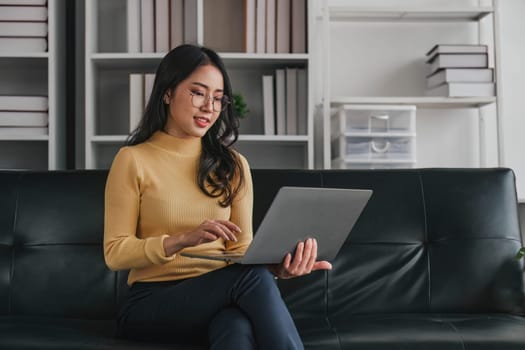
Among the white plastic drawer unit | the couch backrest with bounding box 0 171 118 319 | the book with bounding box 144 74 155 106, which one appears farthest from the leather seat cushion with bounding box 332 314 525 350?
the book with bounding box 144 74 155 106

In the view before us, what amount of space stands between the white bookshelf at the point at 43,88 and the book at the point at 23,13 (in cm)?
3

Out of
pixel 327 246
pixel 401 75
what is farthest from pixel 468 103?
pixel 327 246

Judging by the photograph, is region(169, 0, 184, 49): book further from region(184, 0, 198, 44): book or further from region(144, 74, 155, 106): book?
region(144, 74, 155, 106): book

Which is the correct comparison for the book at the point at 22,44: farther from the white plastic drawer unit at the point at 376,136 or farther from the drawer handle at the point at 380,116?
the drawer handle at the point at 380,116

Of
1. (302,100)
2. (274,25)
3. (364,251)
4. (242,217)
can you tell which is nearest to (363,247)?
(364,251)

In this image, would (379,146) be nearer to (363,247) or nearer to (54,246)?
(363,247)

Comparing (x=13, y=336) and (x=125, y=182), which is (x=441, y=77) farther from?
(x=13, y=336)

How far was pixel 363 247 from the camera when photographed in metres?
2.13

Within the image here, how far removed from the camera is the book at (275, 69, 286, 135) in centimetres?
272

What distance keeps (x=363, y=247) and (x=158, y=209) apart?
664 millimetres

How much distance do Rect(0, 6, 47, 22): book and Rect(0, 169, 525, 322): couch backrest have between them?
0.76 m

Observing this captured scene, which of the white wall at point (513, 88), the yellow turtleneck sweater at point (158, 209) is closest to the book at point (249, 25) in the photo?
the yellow turtleneck sweater at point (158, 209)

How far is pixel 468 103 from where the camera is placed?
2.77 meters

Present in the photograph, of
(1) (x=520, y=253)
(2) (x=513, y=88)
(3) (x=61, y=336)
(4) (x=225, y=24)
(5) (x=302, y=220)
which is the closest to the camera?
(5) (x=302, y=220)
